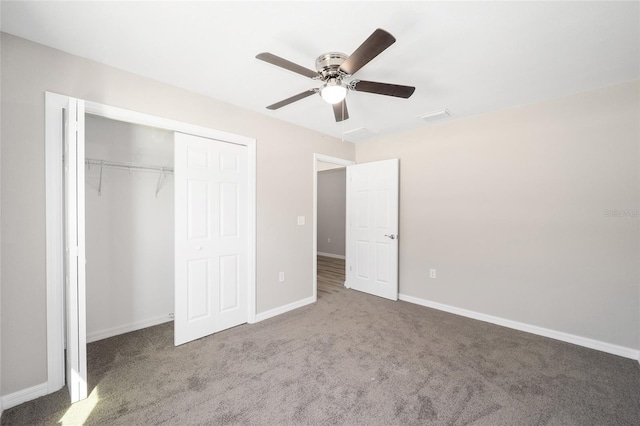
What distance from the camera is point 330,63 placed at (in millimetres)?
1880

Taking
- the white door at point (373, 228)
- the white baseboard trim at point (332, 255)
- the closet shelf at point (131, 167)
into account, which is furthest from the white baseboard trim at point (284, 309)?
the white baseboard trim at point (332, 255)

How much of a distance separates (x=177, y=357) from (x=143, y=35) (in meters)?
2.55

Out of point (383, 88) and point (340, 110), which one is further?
point (340, 110)

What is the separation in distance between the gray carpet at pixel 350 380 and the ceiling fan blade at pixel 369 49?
2.20 metres

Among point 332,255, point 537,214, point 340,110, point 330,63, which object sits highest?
point 330,63

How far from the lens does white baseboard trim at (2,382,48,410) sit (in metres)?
1.75

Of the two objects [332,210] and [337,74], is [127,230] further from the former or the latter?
[332,210]

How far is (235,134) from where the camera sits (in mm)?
2941

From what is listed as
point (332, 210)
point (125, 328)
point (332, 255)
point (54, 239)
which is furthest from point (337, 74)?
point (332, 255)

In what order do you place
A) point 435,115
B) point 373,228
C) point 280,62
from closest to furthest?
1. point 280,62
2. point 435,115
3. point 373,228

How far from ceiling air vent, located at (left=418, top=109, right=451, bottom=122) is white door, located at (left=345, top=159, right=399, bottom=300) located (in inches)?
28.6

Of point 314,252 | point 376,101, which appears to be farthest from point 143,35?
point 314,252

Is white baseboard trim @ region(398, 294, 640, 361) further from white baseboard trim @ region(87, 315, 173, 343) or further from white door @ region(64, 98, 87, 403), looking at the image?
white door @ region(64, 98, 87, 403)

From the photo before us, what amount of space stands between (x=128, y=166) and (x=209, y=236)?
1.15 m
